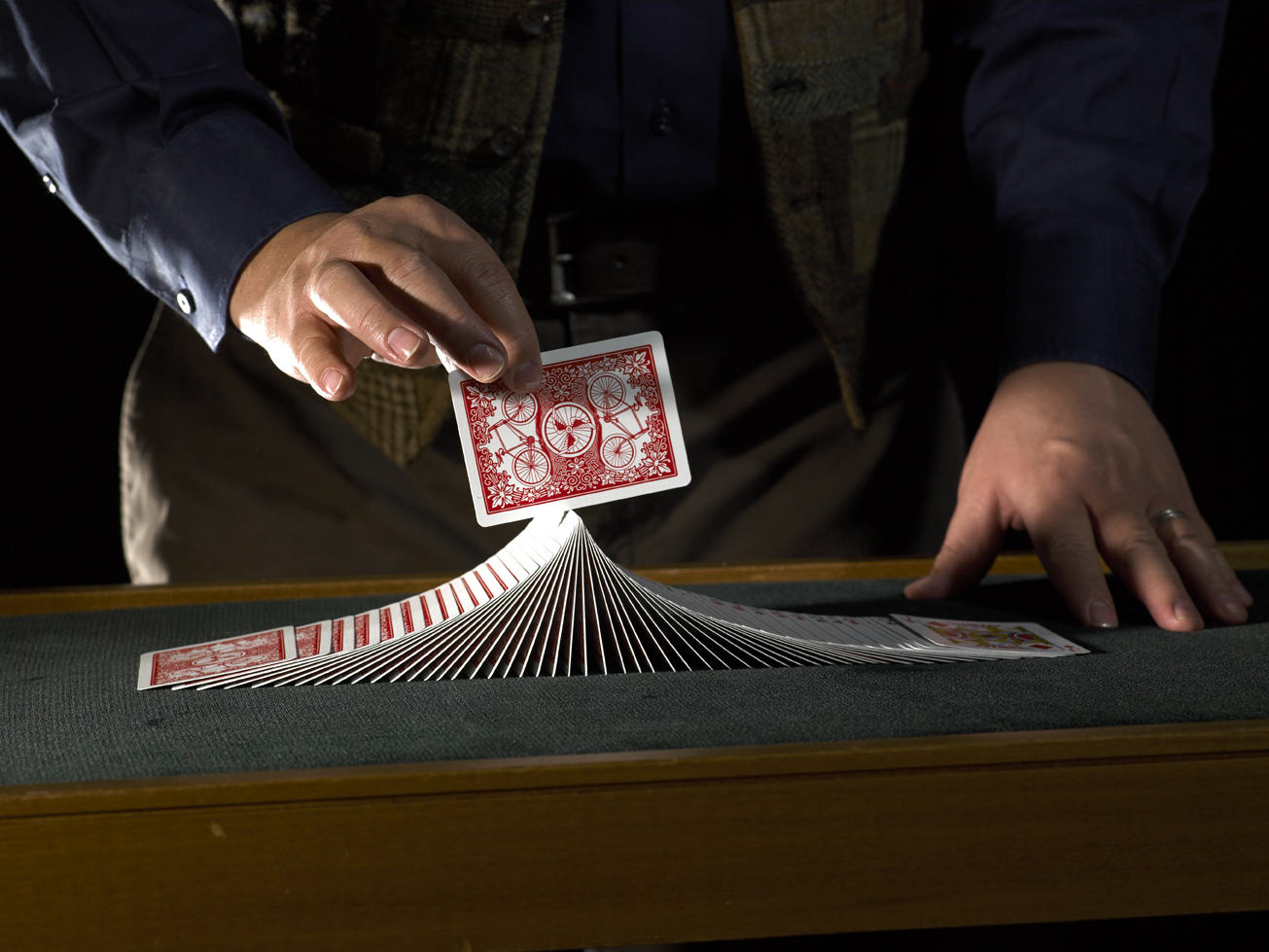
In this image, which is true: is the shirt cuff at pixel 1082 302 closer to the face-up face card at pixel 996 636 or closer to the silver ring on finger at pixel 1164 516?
the silver ring on finger at pixel 1164 516

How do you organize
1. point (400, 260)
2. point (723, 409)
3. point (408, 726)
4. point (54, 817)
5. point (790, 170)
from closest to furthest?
point (54, 817), point (408, 726), point (400, 260), point (790, 170), point (723, 409)

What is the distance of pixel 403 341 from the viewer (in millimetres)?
774

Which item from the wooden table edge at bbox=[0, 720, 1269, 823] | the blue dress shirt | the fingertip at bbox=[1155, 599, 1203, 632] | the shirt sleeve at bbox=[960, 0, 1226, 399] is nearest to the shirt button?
the blue dress shirt

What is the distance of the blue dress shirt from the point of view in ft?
3.68

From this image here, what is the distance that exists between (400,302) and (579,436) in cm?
22

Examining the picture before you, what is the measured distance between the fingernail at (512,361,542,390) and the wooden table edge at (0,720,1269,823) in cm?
37

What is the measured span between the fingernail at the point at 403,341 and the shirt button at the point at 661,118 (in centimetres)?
92

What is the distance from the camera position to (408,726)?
69 cm

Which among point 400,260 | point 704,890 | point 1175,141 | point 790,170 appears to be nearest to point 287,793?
point 704,890

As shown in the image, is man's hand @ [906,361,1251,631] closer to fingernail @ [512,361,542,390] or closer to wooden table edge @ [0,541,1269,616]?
wooden table edge @ [0,541,1269,616]

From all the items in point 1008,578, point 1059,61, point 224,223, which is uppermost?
point 1059,61

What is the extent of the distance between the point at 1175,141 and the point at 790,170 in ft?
1.91

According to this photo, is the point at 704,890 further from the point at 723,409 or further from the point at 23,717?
the point at 723,409

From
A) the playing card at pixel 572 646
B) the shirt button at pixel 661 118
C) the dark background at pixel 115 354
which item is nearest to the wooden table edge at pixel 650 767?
the playing card at pixel 572 646
